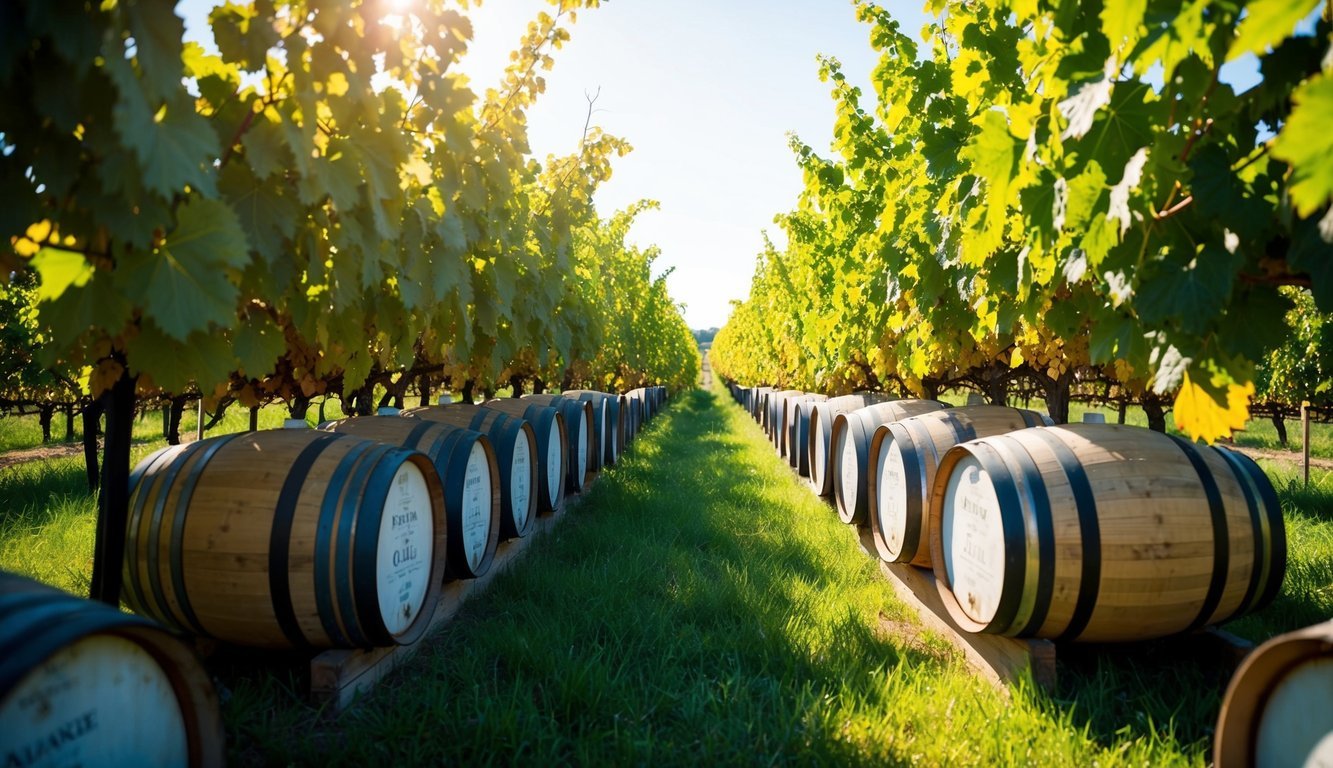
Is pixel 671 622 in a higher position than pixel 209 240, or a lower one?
lower

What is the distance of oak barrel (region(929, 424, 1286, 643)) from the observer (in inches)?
91.4

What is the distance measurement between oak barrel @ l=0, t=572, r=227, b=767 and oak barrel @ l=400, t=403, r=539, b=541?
2.47 m

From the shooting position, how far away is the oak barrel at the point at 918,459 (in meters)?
3.57

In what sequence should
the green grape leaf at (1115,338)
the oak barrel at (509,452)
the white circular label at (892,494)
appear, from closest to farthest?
the green grape leaf at (1115,338)
the white circular label at (892,494)
the oak barrel at (509,452)

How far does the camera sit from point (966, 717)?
2.38 m

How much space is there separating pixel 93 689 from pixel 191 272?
853 mm

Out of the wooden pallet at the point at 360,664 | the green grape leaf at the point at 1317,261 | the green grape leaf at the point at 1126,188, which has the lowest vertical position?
the wooden pallet at the point at 360,664

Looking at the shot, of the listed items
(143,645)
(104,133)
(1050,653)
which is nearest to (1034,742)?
(1050,653)

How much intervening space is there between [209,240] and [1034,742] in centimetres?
281

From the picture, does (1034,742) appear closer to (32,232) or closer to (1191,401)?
(1191,401)

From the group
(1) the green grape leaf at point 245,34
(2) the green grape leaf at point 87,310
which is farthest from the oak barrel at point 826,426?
(2) the green grape leaf at point 87,310

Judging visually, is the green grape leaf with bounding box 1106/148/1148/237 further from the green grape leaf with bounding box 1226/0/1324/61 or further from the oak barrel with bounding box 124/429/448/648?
the oak barrel with bounding box 124/429/448/648

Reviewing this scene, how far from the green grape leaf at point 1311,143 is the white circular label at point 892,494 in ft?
9.23

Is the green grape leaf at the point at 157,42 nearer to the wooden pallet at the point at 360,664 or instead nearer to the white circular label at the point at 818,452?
the wooden pallet at the point at 360,664
